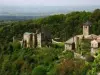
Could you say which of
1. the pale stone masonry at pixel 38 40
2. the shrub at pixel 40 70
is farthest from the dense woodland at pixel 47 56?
the pale stone masonry at pixel 38 40

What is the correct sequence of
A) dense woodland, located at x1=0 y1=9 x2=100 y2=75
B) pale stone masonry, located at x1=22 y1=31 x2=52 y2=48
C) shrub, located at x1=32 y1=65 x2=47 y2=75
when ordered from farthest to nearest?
pale stone masonry, located at x1=22 y1=31 x2=52 y2=48, shrub, located at x1=32 y1=65 x2=47 y2=75, dense woodland, located at x1=0 y1=9 x2=100 y2=75

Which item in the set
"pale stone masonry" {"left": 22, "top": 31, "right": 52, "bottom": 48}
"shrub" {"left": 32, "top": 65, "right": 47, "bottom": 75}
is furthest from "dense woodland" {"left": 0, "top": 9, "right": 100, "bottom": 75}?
"pale stone masonry" {"left": 22, "top": 31, "right": 52, "bottom": 48}

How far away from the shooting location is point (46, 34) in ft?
131

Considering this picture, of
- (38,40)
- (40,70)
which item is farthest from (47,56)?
(38,40)

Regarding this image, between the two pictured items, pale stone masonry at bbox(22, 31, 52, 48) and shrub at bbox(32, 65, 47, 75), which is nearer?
shrub at bbox(32, 65, 47, 75)

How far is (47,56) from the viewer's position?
3531 cm

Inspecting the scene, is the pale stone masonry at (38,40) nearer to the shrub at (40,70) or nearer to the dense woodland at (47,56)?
the dense woodland at (47,56)

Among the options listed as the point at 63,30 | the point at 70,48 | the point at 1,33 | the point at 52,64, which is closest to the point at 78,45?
the point at 70,48

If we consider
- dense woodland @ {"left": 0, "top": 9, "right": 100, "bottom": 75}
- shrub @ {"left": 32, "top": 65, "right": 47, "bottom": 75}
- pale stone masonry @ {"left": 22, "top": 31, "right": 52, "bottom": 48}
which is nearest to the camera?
dense woodland @ {"left": 0, "top": 9, "right": 100, "bottom": 75}

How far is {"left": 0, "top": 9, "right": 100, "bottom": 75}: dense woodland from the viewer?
30.1 m

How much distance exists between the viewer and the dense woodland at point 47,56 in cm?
3011

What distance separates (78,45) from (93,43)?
7.41 ft

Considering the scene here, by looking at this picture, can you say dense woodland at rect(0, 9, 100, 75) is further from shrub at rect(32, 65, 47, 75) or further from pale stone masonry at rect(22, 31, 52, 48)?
pale stone masonry at rect(22, 31, 52, 48)

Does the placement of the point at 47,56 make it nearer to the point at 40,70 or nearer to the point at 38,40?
the point at 40,70
